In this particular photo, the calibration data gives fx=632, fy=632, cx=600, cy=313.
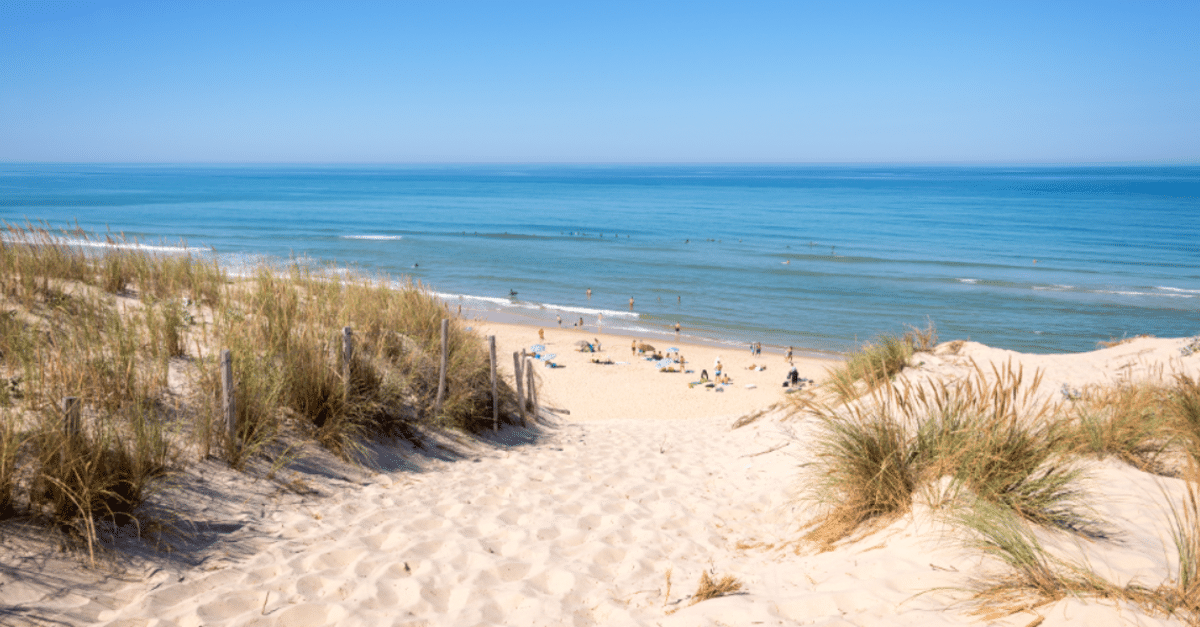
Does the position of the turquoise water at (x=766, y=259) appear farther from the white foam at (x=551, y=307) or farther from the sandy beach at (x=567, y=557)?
the sandy beach at (x=567, y=557)

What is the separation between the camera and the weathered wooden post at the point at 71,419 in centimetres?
384

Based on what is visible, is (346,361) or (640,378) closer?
(346,361)

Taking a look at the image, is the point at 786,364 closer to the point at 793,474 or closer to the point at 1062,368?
the point at 1062,368

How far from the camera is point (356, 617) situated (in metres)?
3.64

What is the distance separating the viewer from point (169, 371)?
20.4 feet

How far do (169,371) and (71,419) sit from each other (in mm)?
2534

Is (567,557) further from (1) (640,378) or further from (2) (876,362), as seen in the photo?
(1) (640,378)

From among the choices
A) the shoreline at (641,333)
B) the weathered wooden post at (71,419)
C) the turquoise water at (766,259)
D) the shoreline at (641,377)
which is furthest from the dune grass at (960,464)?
the shoreline at (641,333)

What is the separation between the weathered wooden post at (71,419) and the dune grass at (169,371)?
0.05 feet

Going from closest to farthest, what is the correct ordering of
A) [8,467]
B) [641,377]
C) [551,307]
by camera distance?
[8,467] < [641,377] < [551,307]

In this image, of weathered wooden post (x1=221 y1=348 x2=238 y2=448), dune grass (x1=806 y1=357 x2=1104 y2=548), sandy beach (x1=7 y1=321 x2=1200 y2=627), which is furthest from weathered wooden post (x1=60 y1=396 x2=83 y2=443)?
dune grass (x1=806 y1=357 x2=1104 y2=548)

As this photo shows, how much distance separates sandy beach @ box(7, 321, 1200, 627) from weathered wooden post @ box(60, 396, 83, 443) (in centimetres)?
86

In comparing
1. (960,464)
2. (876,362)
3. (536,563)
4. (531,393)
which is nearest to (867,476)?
(960,464)

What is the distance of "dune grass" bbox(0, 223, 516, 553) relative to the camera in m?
3.87
